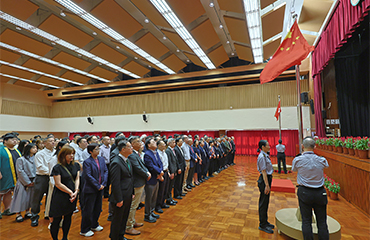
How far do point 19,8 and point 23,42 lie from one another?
3.00m

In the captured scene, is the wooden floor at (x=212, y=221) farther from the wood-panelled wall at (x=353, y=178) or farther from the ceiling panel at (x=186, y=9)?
the ceiling panel at (x=186, y=9)

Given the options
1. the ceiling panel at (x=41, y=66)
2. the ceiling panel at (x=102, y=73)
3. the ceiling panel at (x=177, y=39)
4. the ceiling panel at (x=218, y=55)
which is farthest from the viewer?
the ceiling panel at (x=102, y=73)

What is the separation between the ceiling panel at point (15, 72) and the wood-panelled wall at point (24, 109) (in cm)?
346

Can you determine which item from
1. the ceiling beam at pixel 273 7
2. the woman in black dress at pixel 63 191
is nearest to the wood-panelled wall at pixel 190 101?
the ceiling beam at pixel 273 7

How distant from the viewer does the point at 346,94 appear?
7387mm

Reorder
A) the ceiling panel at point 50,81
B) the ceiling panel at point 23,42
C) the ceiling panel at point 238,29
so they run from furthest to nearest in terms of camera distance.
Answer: the ceiling panel at point 50,81 < the ceiling panel at point 23,42 < the ceiling panel at point 238,29

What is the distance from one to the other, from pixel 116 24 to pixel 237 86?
841cm

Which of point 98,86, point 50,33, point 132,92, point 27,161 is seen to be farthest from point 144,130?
point 27,161

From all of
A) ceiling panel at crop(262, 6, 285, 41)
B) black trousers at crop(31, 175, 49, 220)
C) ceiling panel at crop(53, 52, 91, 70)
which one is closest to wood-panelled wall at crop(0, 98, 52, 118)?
ceiling panel at crop(53, 52, 91, 70)

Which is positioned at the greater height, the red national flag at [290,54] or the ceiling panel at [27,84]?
the ceiling panel at [27,84]

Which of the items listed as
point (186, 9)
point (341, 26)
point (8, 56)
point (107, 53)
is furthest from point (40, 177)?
point (8, 56)

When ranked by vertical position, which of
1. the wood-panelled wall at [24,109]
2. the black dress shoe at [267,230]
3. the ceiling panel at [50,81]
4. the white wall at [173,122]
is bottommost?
the black dress shoe at [267,230]

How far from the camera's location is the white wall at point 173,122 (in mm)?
11828

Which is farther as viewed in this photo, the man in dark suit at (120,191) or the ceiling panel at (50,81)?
the ceiling panel at (50,81)
